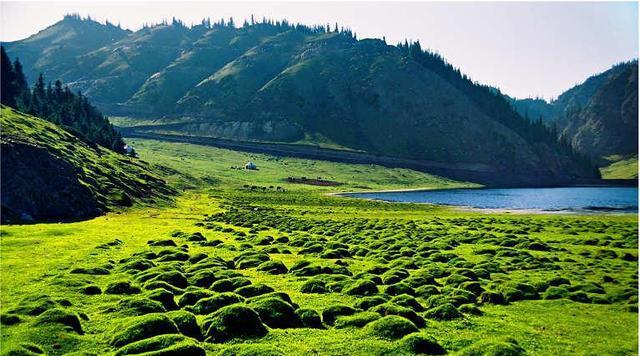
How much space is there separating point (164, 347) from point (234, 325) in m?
5.50

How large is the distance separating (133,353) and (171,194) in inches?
5262

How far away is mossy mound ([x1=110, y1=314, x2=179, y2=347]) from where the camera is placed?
94.3ft

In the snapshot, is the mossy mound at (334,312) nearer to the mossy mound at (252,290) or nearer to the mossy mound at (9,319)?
the mossy mound at (252,290)

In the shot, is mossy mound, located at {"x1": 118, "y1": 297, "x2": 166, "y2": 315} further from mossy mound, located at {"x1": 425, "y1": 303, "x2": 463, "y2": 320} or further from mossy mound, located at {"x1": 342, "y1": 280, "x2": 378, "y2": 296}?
mossy mound, located at {"x1": 425, "y1": 303, "x2": 463, "y2": 320}

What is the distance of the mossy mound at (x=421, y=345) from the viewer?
29142mm

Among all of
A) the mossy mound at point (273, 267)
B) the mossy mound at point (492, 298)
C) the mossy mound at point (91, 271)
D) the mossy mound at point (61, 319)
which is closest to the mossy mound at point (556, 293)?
the mossy mound at point (492, 298)

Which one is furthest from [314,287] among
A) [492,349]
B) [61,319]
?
[61,319]

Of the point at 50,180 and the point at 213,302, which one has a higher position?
the point at 50,180

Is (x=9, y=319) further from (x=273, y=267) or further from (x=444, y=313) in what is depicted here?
(x=444, y=313)

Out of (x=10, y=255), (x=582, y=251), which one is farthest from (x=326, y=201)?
(x=10, y=255)

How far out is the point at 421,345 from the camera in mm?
29469

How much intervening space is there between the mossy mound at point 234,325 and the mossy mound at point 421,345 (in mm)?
9032

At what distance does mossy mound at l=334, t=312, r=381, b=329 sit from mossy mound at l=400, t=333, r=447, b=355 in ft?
15.5

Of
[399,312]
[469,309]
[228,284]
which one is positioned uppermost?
[228,284]
